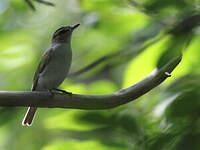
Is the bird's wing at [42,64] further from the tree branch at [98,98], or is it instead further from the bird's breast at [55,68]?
the tree branch at [98,98]

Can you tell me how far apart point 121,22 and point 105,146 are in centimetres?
154

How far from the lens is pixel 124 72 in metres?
2.31

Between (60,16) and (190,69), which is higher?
(190,69)

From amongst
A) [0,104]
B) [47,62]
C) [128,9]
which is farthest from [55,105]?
[47,62]

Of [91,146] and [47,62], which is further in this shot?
[47,62]

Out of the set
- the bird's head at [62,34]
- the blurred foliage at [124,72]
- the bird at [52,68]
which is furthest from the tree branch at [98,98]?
the bird's head at [62,34]

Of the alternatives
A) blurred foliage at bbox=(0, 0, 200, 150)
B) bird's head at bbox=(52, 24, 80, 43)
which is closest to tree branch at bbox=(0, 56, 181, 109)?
blurred foliage at bbox=(0, 0, 200, 150)

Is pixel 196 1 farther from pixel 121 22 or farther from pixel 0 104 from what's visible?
pixel 0 104

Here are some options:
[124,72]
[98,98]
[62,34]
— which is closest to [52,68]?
[62,34]

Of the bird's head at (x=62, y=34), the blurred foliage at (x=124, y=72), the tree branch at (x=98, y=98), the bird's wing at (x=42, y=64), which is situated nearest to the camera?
the blurred foliage at (x=124, y=72)

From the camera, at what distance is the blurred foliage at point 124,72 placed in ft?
4.15

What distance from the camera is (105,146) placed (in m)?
1.44

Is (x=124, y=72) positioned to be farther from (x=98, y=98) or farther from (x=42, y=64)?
(x=42, y=64)

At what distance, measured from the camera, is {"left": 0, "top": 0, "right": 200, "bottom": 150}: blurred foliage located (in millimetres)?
1265
